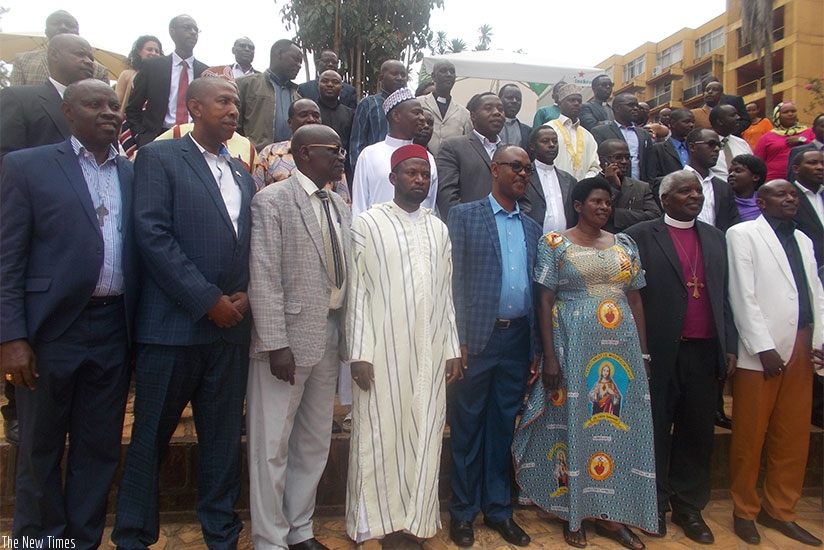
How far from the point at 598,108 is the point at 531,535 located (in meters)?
5.22

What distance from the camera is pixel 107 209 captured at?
8.85 ft

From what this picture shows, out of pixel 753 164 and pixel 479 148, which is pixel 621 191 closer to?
pixel 479 148

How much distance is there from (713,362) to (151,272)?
3.44 m

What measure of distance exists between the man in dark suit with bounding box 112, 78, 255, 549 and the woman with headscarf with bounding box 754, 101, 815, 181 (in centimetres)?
551

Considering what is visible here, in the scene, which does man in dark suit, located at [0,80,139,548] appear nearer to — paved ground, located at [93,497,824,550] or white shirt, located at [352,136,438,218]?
paved ground, located at [93,497,824,550]

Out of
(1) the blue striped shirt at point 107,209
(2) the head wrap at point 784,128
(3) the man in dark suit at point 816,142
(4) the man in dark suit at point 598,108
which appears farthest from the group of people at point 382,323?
(4) the man in dark suit at point 598,108

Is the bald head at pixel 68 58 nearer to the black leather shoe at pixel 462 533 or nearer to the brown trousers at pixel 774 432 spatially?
the black leather shoe at pixel 462 533

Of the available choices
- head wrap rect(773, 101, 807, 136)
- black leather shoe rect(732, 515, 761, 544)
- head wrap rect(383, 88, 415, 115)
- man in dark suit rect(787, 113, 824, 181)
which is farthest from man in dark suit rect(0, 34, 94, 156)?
head wrap rect(773, 101, 807, 136)

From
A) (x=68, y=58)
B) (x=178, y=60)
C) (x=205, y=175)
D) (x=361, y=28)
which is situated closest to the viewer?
(x=205, y=175)

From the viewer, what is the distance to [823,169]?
4.51 metres

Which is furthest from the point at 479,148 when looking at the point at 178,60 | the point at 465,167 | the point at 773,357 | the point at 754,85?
the point at 754,85

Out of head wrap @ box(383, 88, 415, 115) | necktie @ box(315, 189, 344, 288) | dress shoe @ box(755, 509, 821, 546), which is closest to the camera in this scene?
necktie @ box(315, 189, 344, 288)

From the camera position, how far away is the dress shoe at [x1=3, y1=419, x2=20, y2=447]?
11.4 ft

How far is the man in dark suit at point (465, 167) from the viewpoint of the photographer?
4.47 m
